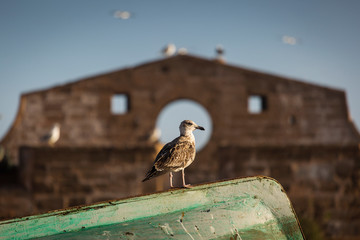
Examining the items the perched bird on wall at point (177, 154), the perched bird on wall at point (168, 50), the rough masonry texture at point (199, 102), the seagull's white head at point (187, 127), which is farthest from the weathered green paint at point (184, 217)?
the perched bird on wall at point (168, 50)

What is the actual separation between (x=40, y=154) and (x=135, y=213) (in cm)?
598

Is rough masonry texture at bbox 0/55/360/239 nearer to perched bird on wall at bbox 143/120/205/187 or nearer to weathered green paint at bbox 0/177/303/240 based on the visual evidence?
perched bird on wall at bbox 143/120/205/187

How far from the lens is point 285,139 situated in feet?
63.2

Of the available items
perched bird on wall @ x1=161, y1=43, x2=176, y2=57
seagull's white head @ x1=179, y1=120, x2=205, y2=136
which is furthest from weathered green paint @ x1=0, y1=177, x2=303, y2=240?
perched bird on wall @ x1=161, y1=43, x2=176, y2=57

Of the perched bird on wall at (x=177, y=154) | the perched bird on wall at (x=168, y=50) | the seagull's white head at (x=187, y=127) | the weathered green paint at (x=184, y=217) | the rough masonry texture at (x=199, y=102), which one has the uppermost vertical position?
the perched bird on wall at (x=168, y=50)

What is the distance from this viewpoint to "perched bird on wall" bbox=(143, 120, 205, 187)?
3678mm

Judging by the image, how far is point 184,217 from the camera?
3.16m

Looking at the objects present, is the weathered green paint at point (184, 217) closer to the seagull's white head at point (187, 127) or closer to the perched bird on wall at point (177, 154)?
the perched bird on wall at point (177, 154)

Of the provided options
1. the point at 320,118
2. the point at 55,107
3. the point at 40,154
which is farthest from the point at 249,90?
the point at 40,154

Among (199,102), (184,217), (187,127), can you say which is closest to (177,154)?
(187,127)

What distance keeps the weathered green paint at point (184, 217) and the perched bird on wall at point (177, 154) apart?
0.43 meters

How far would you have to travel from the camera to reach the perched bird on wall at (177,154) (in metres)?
3.68

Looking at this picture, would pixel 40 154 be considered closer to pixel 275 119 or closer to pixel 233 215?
pixel 233 215

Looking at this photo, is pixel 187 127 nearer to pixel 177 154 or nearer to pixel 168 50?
pixel 177 154
